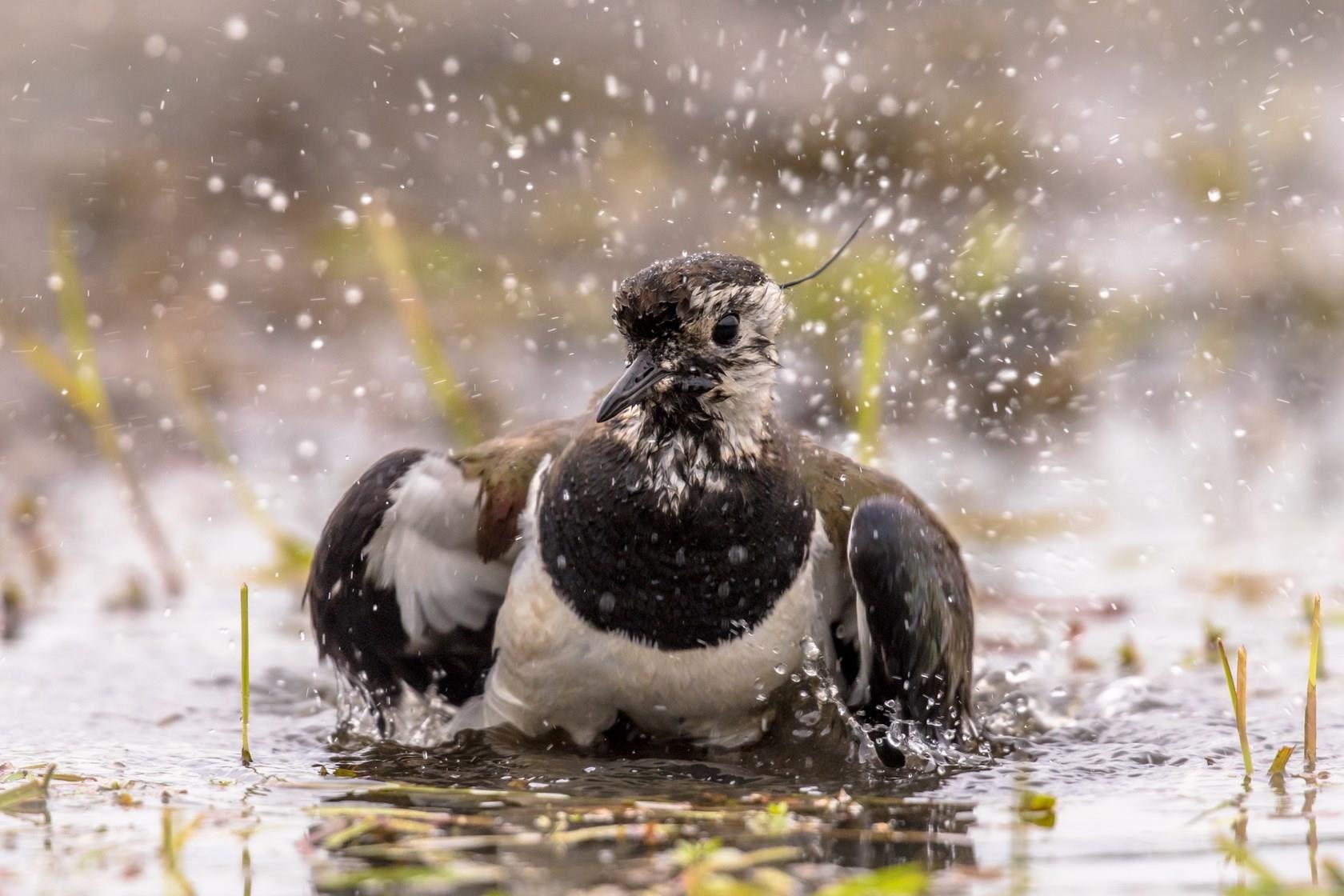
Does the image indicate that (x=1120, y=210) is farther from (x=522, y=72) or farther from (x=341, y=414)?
(x=341, y=414)

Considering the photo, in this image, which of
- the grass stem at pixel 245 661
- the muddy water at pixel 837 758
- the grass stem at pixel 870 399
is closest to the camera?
the muddy water at pixel 837 758

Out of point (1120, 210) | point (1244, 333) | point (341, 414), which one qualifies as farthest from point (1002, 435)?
point (341, 414)

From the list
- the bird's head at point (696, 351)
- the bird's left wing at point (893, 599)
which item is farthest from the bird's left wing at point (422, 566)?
the bird's left wing at point (893, 599)

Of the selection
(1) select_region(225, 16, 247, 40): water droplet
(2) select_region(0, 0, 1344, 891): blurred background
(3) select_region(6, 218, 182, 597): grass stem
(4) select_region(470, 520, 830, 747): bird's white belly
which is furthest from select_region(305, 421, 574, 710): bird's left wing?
(1) select_region(225, 16, 247, 40): water droplet

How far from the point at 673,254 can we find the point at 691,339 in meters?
3.89

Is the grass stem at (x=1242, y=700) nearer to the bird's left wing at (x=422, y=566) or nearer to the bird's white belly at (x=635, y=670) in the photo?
the bird's white belly at (x=635, y=670)

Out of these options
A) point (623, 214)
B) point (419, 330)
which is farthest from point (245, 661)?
point (623, 214)

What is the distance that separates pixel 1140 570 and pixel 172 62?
20.0 feet

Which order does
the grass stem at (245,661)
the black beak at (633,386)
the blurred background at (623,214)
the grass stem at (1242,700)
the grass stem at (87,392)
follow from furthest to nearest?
the blurred background at (623,214), the grass stem at (87,392), the black beak at (633,386), the grass stem at (245,661), the grass stem at (1242,700)

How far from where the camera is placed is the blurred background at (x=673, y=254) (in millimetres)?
6750

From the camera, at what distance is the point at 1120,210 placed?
9.57 metres

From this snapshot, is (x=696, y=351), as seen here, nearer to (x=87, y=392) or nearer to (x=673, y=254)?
(x=87, y=392)

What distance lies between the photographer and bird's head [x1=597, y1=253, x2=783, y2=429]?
4.48 meters

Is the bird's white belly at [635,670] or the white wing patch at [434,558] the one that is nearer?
the bird's white belly at [635,670]
